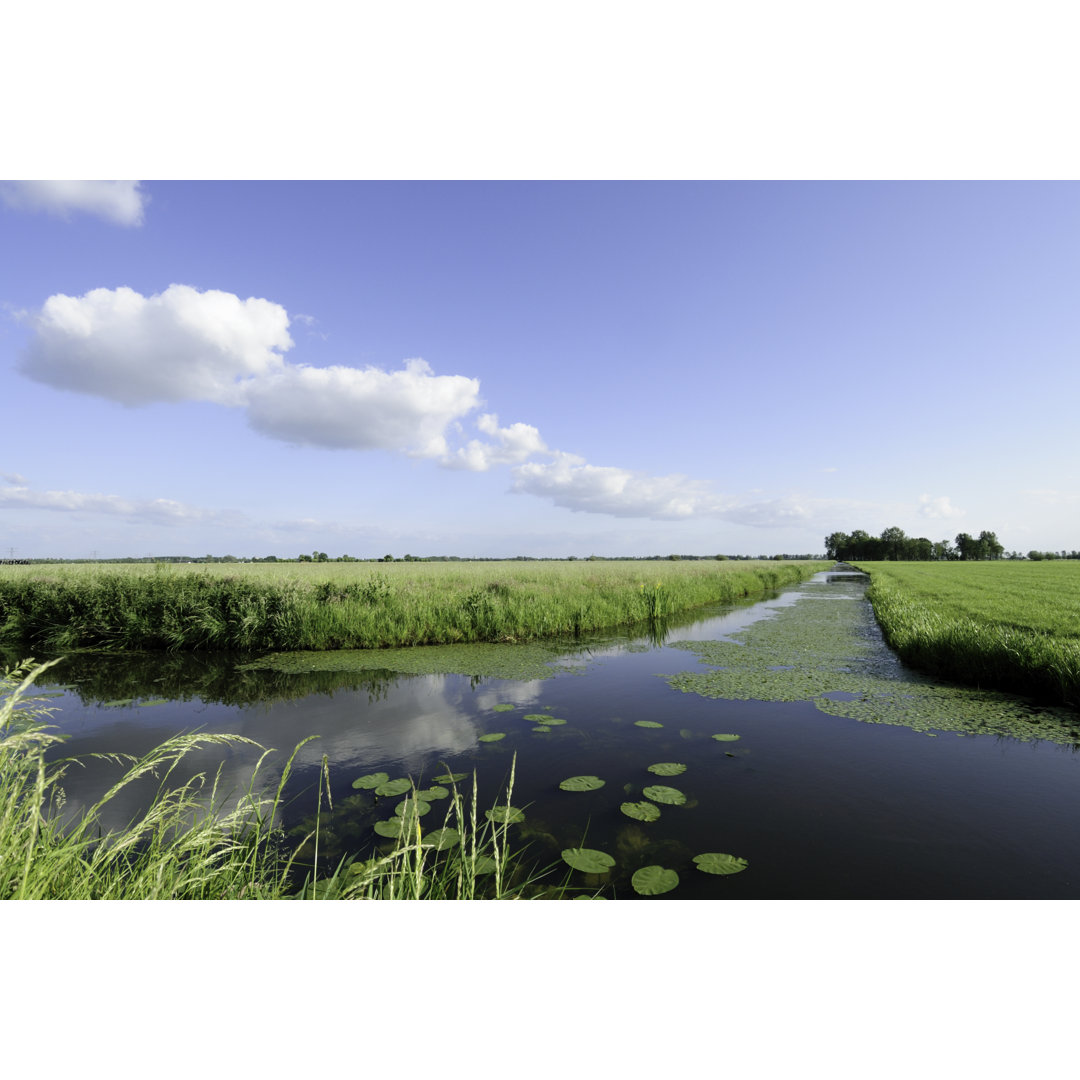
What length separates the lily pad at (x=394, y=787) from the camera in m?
4.36

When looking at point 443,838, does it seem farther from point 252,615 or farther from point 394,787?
point 252,615

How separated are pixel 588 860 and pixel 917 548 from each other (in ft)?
494

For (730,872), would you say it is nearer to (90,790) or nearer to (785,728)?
(785,728)

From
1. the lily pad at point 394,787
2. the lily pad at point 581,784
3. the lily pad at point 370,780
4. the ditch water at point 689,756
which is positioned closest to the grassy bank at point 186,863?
the ditch water at point 689,756

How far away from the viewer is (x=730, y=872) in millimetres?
3191

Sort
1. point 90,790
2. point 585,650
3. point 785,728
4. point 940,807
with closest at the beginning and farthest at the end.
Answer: point 940,807, point 90,790, point 785,728, point 585,650

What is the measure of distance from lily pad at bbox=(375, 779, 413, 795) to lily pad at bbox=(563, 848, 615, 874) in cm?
173

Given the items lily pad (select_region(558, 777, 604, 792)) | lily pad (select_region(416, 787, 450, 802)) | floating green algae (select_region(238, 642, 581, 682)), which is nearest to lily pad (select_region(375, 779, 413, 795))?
lily pad (select_region(416, 787, 450, 802))

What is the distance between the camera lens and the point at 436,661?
9664 mm

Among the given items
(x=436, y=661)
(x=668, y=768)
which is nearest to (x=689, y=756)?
(x=668, y=768)

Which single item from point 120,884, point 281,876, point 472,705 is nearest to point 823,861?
point 281,876

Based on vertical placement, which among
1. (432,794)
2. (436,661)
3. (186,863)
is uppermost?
(186,863)

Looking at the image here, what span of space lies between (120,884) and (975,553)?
159467 millimetres

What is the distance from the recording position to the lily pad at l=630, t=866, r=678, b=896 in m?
3.01
